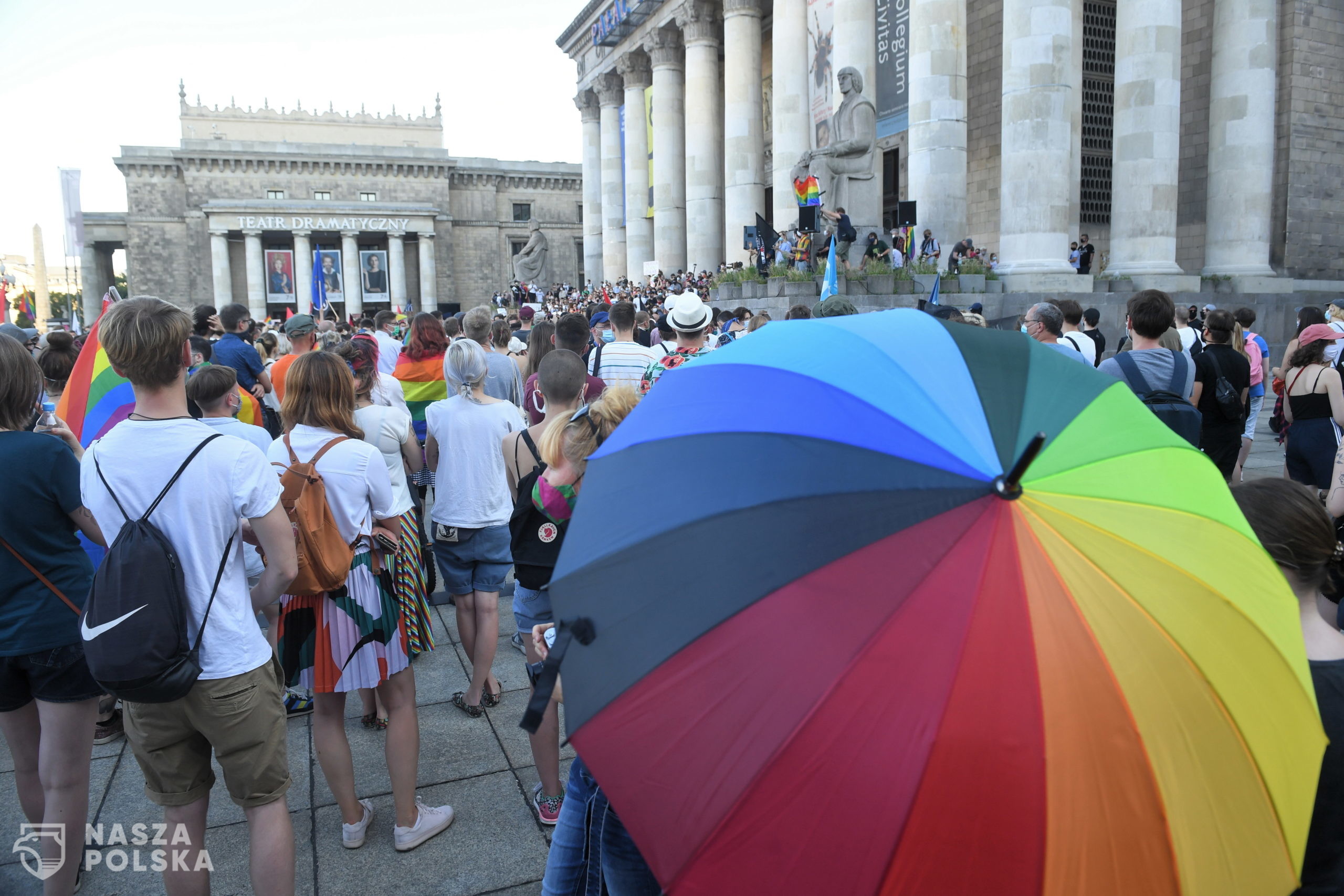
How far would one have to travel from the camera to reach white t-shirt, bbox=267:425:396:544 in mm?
3297

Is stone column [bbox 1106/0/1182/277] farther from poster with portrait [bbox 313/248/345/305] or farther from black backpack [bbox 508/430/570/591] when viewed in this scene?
poster with portrait [bbox 313/248/345/305]

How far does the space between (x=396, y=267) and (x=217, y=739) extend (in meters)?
57.8

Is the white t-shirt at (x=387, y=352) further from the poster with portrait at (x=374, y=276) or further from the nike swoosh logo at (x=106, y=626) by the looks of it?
the poster with portrait at (x=374, y=276)

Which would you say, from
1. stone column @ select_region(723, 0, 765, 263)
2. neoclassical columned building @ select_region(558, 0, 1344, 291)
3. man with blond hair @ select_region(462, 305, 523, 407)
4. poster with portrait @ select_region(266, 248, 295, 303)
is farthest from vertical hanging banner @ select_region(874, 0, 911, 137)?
poster with portrait @ select_region(266, 248, 295, 303)

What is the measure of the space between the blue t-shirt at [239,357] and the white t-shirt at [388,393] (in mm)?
1595

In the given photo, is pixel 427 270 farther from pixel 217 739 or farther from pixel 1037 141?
pixel 217 739

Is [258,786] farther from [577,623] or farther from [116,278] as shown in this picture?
[116,278]

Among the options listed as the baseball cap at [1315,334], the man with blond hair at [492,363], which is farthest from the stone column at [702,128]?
the baseball cap at [1315,334]

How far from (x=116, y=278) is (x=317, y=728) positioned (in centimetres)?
7838

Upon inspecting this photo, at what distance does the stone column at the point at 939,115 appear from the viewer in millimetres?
17719

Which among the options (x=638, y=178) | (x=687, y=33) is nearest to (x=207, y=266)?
(x=638, y=178)

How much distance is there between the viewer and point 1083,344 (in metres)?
6.36

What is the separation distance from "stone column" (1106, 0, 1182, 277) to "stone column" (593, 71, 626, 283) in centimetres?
2217

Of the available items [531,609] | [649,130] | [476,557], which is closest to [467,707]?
[476,557]
